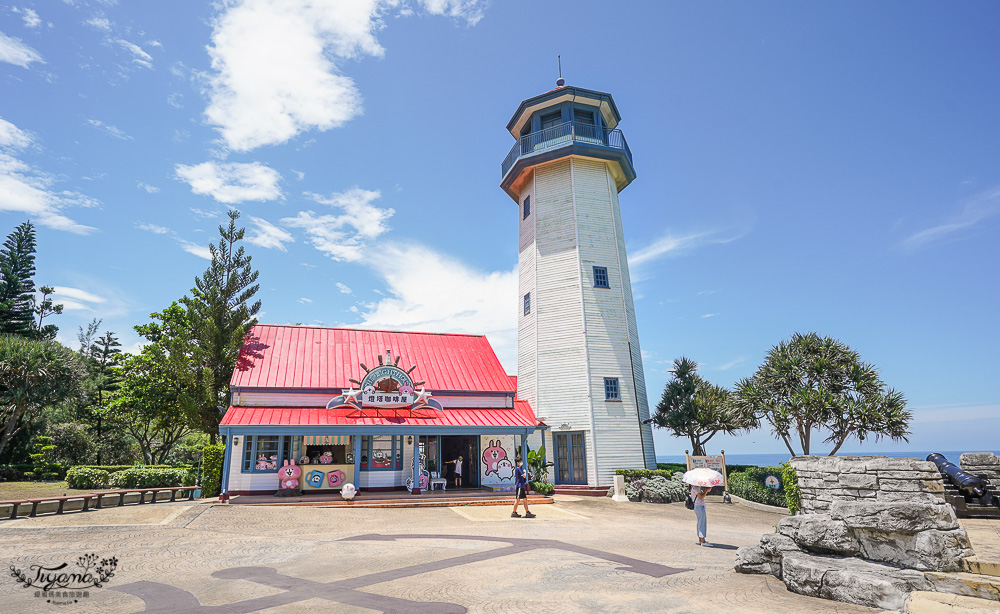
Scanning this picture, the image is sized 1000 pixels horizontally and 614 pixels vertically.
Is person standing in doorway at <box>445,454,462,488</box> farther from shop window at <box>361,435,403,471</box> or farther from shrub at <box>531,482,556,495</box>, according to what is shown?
shrub at <box>531,482,556,495</box>

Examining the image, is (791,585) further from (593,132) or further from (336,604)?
(593,132)

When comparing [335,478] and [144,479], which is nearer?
[335,478]

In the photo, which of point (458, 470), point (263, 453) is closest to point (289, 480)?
point (263, 453)

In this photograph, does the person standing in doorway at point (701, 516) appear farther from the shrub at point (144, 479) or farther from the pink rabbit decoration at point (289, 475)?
the shrub at point (144, 479)

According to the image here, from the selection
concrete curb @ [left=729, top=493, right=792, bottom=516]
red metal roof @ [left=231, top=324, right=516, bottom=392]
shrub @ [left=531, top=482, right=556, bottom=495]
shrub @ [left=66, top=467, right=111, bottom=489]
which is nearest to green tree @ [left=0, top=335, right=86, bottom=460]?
shrub @ [left=66, top=467, right=111, bottom=489]

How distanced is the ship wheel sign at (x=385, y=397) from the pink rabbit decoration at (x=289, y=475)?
2559 millimetres

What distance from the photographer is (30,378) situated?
81.0 ft

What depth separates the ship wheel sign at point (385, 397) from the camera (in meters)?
20.7

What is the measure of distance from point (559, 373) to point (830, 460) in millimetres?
16252

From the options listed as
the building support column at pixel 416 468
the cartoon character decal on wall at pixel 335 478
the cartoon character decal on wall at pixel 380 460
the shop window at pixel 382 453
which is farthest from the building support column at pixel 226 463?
the building support column at pixel 416 468

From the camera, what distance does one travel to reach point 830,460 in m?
8.63

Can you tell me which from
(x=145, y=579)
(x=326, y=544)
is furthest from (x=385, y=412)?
(x=145, y=579)

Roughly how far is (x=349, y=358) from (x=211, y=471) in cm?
688

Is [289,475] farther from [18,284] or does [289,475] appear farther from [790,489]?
[18,284]
